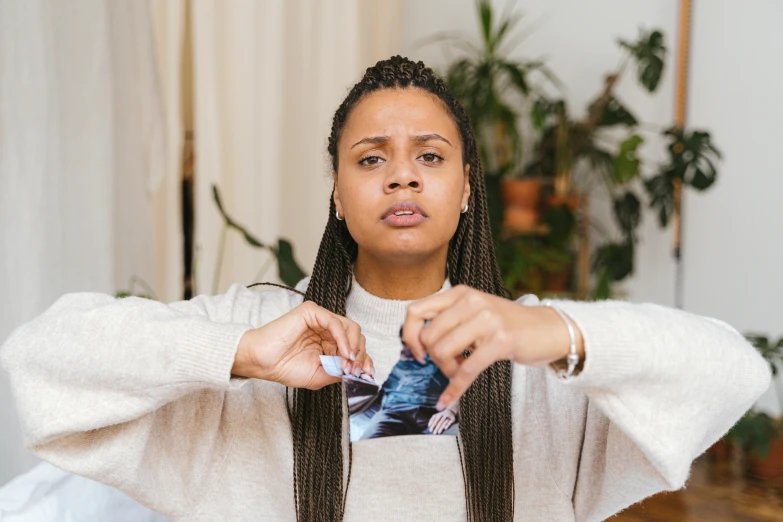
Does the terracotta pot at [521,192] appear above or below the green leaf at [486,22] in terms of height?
below

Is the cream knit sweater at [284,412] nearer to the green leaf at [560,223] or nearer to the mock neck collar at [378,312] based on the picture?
the mock neck collar at [378,312]

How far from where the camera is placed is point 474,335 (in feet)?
2.63

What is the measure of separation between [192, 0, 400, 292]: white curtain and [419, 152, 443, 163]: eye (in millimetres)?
1100

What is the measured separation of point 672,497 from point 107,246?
80.9 inches

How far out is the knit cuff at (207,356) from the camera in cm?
93

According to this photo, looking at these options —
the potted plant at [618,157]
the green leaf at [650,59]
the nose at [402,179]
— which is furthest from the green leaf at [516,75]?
the nose at [402,179]

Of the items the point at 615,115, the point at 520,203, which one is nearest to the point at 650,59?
the point at 615,115

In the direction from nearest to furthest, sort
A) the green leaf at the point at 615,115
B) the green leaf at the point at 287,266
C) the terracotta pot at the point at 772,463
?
the green leaf at the point at 287,266 < the terracotta pot at the point at 772,463 < the green leaf at the point at 615,115

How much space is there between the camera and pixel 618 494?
1.10 meters

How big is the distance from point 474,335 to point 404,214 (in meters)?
0.41

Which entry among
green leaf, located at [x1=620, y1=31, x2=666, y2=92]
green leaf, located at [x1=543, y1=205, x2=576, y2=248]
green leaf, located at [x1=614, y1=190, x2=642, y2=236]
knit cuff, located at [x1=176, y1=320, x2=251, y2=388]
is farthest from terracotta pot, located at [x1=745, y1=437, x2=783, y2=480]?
knit cuff, located at [x1=176, y1=320, x2=251, y2=388]

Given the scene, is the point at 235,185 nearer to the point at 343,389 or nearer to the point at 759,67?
the point at 343,389

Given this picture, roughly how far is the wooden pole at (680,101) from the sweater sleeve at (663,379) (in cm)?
231

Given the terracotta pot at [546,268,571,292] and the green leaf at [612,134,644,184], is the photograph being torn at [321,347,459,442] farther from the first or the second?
the terracotta pot at [546,268,571,292]
